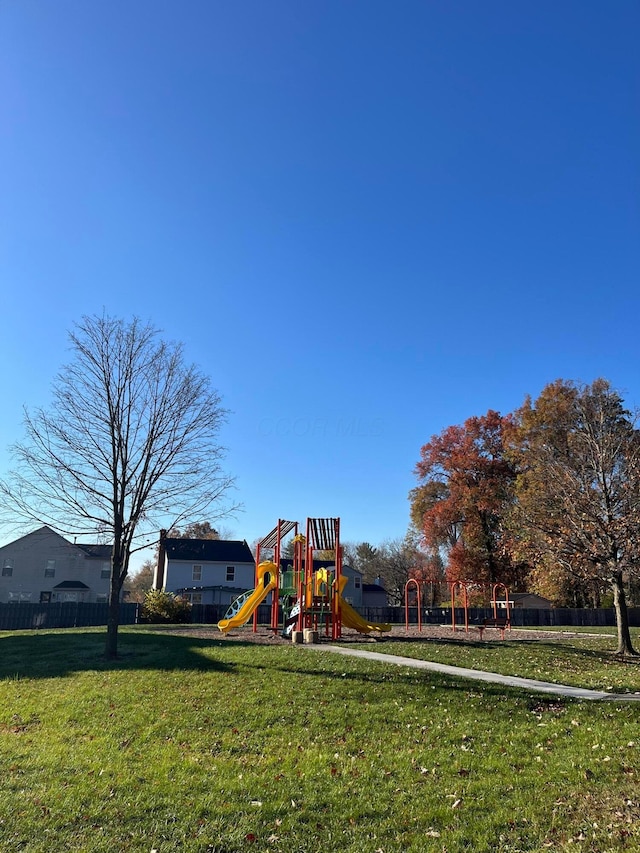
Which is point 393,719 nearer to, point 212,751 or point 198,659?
point 212,751

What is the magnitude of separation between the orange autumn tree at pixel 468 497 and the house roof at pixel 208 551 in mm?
16262

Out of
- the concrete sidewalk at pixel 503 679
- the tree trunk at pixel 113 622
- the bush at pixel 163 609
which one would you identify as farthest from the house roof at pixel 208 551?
the concrete sidewalk at pixel 503 679

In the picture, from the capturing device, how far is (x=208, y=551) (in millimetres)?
52312

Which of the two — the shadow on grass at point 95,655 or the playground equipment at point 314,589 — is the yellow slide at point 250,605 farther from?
the shadow on grass at point 95,655

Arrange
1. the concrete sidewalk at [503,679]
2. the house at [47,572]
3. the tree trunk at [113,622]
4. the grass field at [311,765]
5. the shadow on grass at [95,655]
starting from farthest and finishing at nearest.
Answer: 1. the house at [47,572]
2. the tree trunk at [113,622]
3. the shadow on grass at [95,655]
4. the concrete sidewalk at [503,679]
5. the grass field at [311,765]

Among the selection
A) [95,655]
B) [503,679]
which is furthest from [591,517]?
[95,655]

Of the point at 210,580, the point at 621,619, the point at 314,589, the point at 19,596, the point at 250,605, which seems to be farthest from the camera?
the point at 210,580

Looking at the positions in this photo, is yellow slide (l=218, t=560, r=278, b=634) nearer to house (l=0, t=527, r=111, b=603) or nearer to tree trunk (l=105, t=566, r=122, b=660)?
tree trunk (l=105, t=566, r=122, b=660)

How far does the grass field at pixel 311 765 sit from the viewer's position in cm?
521

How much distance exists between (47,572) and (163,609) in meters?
22.5

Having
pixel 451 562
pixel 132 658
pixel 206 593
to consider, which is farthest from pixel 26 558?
pixel 132 658

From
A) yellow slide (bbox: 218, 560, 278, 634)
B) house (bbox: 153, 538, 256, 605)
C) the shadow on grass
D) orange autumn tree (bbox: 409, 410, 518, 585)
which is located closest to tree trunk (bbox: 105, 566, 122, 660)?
the shadow on grass

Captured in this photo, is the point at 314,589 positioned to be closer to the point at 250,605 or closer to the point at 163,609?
the point at 250,605

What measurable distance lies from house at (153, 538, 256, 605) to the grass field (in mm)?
38896
